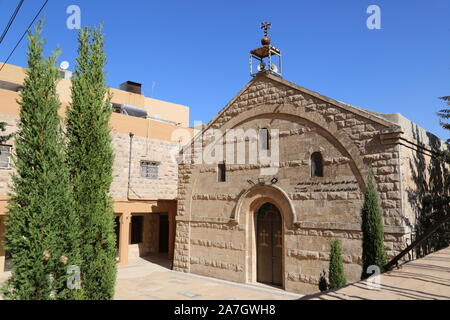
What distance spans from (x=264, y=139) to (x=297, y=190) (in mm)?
2452

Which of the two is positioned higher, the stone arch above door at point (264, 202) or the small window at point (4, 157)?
the small window at point (4, 157)

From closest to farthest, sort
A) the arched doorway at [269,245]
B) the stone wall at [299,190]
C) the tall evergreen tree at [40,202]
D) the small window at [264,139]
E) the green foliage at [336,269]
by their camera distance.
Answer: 1. the tall evergreen tree at [40,202]
2. the green foliage at [336,269]
3. the stone wall at [299,190]
4. the arched doorway at [269,245]
5. the small window at [264,139]

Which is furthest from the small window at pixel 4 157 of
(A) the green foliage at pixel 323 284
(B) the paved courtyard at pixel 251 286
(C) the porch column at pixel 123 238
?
(A) the green foliage at pixel 323 284

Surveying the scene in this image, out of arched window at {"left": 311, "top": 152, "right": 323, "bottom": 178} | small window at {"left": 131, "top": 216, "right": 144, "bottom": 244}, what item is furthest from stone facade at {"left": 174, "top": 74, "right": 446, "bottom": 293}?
small window at {"left": 131, "top": 216, "right": 144, "bottom": 244}

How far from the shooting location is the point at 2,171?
46.7 feet

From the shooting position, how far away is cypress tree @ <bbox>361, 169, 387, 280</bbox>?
9148 millimetres

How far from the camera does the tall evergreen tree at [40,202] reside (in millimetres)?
6473

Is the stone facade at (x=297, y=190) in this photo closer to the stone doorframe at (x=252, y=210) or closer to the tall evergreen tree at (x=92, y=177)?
the stone doorframe at (x=252, y=210)

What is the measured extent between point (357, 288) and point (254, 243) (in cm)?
649

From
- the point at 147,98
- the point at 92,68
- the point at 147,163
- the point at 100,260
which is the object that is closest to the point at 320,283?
the point at 100,260

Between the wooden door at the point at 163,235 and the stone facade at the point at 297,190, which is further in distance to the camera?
the wooden door at the point at 163,235

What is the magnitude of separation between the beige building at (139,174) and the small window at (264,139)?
288 inches

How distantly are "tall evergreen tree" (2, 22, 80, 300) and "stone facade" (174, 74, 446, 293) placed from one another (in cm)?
705
